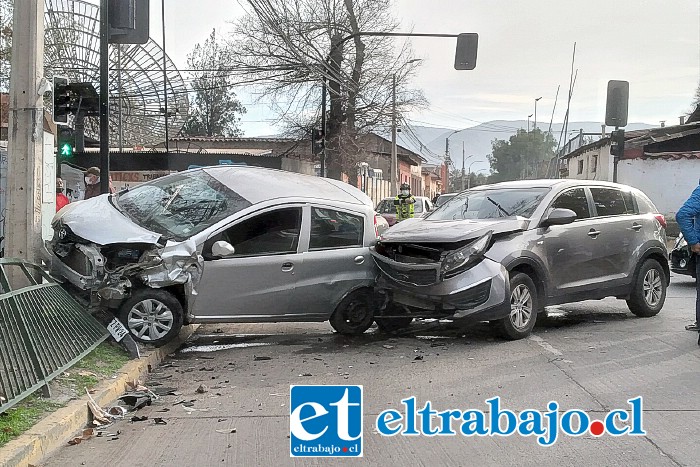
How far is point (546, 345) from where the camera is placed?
8328mm

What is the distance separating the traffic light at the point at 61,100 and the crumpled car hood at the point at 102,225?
202 centimetres

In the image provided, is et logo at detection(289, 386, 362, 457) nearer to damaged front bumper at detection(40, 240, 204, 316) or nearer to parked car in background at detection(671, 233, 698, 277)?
damaged front bumper at detection(40, 240, 204, 316)

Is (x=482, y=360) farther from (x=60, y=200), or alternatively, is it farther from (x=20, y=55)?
(x=60, y=200)

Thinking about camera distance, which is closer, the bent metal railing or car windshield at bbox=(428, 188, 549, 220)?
the bent metal railing

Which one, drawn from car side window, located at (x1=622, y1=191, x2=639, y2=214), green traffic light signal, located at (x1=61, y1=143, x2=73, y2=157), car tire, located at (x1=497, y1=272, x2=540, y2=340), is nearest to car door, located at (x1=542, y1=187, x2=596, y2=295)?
car tire, located at (x1=497, y1=272, x2=540, y2=340)

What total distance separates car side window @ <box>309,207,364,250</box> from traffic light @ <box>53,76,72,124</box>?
13.0ft

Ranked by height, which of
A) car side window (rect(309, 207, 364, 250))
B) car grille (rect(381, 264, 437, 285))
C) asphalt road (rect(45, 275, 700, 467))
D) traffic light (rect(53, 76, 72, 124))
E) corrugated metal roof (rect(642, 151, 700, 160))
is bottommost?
asphalt road (rect(45, 275, 700, 467))

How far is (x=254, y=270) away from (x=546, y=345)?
337cm

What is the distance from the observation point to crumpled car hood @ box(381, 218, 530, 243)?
8.17 meters

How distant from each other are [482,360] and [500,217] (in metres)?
2.02

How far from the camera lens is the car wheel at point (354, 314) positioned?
8734 millimetres

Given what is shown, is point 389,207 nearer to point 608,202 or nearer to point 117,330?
point 608,202

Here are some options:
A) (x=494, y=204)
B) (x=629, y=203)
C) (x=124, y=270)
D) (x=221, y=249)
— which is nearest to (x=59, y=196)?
(x=124, y=270)

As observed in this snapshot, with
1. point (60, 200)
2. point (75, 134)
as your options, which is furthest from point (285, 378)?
point (75, 134)
